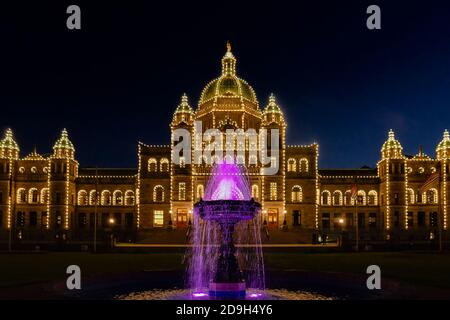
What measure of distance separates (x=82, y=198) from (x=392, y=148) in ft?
158

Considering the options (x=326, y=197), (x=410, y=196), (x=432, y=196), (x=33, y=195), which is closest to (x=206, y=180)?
(x=326, y=197)

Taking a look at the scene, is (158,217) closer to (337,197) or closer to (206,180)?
(206,180)

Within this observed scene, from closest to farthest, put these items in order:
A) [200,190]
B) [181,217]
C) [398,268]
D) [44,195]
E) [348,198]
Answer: [398,268] → [181,217] → [200,190] → [44,195] → [348,198]

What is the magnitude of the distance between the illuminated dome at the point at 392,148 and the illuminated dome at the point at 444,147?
5.87 m

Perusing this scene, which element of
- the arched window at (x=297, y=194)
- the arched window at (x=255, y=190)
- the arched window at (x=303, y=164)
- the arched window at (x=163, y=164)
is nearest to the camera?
the arched window at (x=255, y=190)

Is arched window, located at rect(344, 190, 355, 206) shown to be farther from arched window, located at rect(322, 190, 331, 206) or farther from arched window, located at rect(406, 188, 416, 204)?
arched window, located at rect(406, 188, 416, 204)

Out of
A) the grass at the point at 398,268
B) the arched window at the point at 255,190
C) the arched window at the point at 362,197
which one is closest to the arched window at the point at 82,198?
the arched window at the point at 255,190

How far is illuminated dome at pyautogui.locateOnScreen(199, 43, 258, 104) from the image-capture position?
282 ft

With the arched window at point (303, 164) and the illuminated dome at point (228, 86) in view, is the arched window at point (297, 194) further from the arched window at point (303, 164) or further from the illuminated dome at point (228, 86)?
the illuminated dome at point (228, 86)

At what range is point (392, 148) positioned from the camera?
8575cm

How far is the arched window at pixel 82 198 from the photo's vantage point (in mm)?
90125

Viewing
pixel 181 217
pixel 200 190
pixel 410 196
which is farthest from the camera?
pixel 410 196

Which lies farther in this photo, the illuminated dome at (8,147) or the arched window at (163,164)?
the illuminated dome at (8,147)
